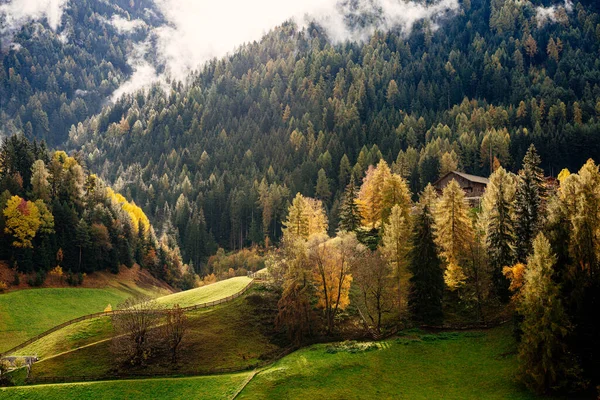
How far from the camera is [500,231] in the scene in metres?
65.2

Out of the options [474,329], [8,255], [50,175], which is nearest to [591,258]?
[474,329]

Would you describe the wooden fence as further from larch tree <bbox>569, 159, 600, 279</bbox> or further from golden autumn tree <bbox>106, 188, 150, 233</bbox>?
golden autumn tree <bbox>106, 188, 150, 233</bbox>

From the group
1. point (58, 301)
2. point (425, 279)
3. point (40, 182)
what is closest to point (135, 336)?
point (425, 279)

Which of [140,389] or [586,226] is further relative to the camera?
[140,389]

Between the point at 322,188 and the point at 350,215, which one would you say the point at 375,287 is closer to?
the point at 350,215

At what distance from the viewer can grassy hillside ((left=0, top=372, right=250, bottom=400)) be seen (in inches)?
2132

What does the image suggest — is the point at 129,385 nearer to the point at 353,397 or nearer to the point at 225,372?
the point at 225,372

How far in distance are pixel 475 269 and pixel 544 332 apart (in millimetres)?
18191

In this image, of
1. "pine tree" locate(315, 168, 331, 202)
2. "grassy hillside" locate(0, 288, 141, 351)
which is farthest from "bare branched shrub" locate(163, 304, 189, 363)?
"pine tree" locate(315, 168, 331, 202)

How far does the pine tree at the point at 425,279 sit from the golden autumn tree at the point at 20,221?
83451mm

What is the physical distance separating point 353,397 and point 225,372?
16643 millimetres

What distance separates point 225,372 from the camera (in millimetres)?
59062

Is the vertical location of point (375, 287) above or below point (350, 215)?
below

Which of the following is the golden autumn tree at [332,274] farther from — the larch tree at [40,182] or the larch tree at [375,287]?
the larch tree at [40,182]
